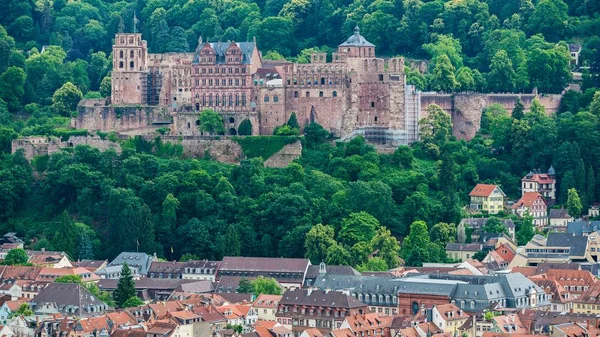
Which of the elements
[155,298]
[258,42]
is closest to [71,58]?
[258,42]

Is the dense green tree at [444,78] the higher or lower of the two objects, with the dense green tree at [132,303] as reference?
higher

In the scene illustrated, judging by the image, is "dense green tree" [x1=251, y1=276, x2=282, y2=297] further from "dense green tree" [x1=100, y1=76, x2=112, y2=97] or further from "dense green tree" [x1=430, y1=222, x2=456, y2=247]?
"dense green tree" [x1=100, y1=76, x2=112, y2=97]

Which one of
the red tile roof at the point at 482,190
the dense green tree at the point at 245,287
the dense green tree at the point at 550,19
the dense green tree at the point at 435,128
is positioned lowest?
the dense green tree at the point at 245,287

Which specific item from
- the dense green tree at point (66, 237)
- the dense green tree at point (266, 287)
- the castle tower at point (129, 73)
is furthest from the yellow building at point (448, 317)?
the castle tower at point (129, 73)

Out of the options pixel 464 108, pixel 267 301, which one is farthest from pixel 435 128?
pixel 267 301

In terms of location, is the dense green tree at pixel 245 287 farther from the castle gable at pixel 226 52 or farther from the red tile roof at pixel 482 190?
the castle gable at pixel 226 52

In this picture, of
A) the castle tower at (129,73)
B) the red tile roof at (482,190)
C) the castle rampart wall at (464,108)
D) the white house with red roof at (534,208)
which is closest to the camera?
the white house with red roof at (534,208)

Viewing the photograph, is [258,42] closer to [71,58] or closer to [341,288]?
[71,58]
